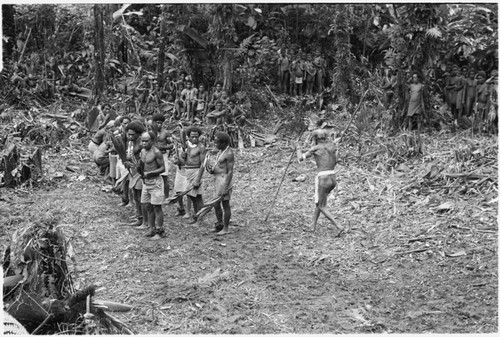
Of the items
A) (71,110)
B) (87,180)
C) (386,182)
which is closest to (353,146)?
(386,182)

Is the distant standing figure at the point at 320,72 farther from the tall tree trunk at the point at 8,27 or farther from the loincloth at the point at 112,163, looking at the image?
the tall tree trunk at the point at 8,27

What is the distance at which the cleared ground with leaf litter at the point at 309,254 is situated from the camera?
228 inches

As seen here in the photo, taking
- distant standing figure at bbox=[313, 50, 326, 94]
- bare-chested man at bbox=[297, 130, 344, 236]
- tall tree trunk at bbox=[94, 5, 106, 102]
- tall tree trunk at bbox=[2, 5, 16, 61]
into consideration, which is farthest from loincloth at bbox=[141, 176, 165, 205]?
tall tree trunk at bbox=[2, 5, 16, 61]

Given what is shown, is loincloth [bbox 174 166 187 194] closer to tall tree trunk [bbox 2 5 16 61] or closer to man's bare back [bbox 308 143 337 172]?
man's bare back [bbox 308 143 337 172]

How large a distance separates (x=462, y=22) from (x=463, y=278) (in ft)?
38.4

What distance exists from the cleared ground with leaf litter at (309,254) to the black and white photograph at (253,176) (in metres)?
0.03

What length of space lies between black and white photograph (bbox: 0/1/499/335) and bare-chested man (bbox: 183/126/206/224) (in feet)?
0.06

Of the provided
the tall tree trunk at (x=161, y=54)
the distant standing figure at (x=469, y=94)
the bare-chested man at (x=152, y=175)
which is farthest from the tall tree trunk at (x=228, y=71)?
the bare-chested man at (x=152, y=175)

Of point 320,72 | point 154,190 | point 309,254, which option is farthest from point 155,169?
point 320,72

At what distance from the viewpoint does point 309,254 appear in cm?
766

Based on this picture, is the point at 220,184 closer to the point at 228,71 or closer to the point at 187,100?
the point at 187,100

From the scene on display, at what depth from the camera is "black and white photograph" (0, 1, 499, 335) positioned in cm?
576

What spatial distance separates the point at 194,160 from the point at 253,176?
322 cm

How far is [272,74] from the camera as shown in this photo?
1778 centimetres
